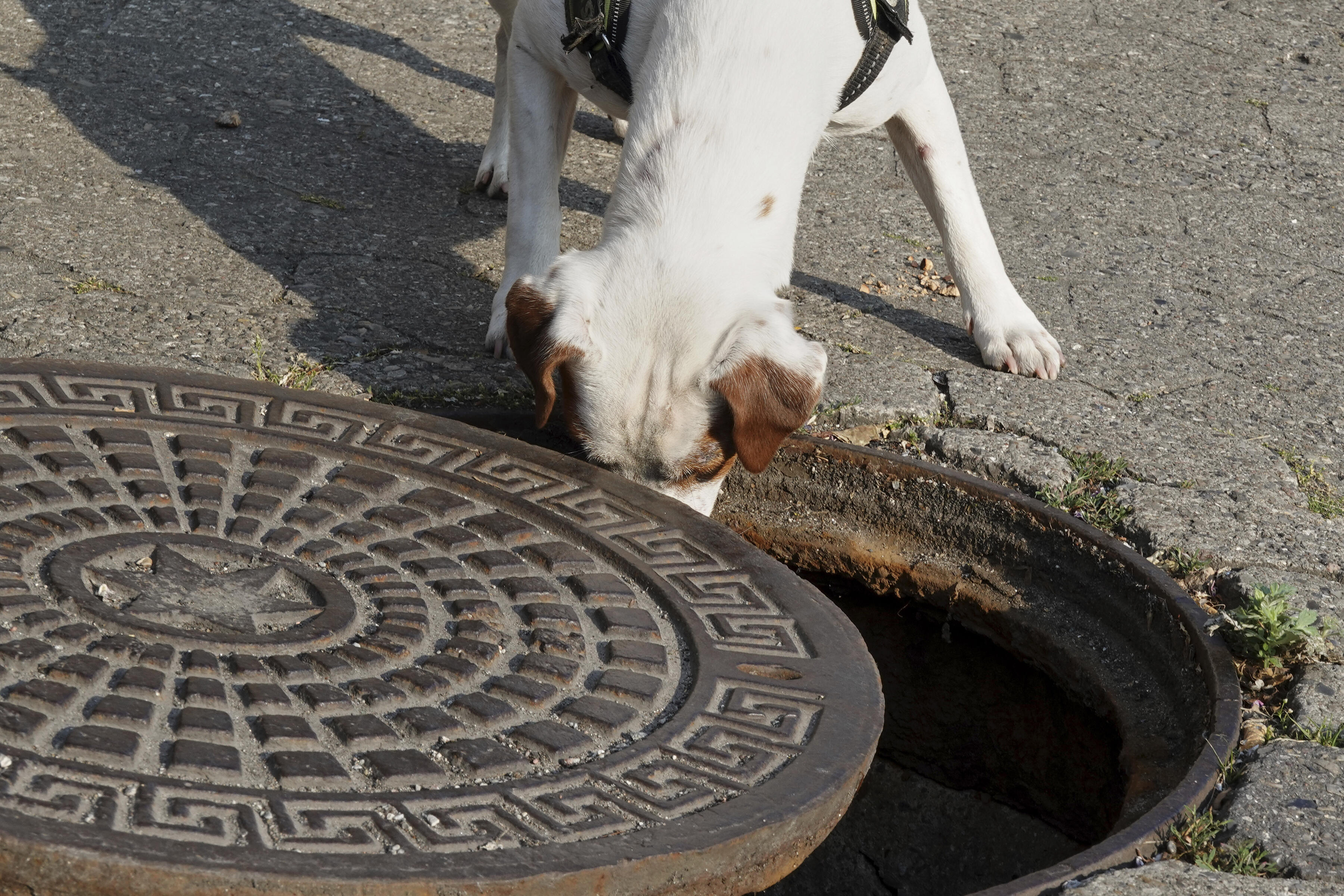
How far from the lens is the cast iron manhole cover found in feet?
4.23

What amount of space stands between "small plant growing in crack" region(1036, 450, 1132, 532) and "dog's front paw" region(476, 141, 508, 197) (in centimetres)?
173

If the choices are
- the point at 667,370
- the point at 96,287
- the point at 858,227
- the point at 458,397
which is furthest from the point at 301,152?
the point at 667,370

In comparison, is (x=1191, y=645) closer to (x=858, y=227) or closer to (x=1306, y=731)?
(x=1306, y=731)

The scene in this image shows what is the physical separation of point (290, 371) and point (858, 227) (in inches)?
69.1

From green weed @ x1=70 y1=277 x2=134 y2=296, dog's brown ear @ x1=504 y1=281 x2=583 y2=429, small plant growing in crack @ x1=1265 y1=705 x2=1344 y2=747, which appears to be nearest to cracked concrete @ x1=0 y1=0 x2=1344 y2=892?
green weed @ x1=70 y1=277 x2=134 y2=296

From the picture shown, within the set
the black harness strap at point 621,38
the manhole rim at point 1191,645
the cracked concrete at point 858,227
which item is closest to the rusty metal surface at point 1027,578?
the manhole rim at point 1191,645

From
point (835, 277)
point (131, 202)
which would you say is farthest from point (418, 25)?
point (835, 277)

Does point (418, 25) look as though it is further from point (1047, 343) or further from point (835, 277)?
point (1047, 343)

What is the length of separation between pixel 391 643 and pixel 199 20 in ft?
11.6

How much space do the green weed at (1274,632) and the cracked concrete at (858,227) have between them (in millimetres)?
171

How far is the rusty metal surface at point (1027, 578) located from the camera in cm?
201

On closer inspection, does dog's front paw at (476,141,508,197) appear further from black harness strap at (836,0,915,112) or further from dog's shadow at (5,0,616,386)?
black harness strap at (836,0,915,112)

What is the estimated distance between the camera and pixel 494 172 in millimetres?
3609

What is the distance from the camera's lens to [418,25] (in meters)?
4.77
